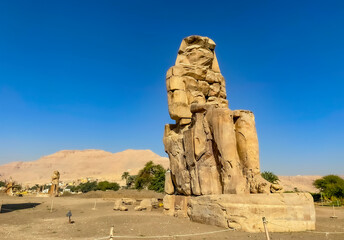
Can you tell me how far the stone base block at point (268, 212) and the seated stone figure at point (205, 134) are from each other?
0.48 m

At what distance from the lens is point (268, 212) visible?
235 inches

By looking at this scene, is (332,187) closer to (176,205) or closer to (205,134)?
(176,205)

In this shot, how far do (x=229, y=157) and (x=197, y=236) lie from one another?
8.00 ft

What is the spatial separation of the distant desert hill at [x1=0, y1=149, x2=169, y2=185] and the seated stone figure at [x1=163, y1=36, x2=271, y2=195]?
7841 cm

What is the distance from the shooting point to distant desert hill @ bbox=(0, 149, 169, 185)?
9388 centimetres

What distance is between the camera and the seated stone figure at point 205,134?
7.25 m

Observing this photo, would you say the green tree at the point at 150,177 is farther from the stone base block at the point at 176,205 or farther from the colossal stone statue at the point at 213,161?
the stone base block at the point at 176,205

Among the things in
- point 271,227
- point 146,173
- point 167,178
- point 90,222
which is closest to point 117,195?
point 146,173

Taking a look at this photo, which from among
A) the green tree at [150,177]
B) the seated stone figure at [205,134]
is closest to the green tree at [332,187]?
the seated stone figure at [205,134]

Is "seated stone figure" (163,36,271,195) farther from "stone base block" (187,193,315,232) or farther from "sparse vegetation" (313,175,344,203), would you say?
"sparse vegetation" (313,175,344,203)

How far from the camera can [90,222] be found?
7.81 metres

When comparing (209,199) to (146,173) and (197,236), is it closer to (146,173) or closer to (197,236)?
(197,236)

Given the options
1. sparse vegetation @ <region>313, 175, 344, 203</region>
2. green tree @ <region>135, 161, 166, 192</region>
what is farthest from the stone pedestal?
green tree @ <region>135, 161, 166, 192</region>

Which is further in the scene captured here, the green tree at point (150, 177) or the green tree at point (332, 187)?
the green tree at point (150, 177)
